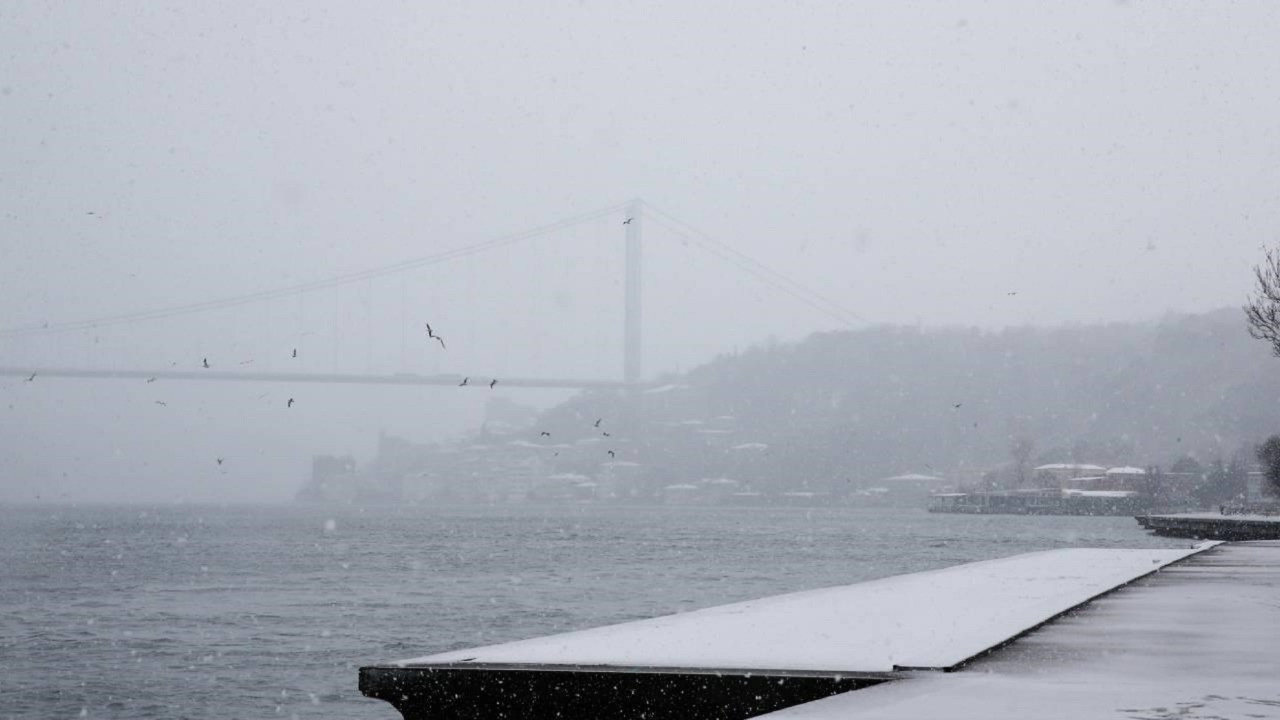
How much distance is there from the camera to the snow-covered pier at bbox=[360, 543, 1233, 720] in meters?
5.29

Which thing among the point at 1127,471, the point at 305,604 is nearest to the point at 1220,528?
the point at 305,604

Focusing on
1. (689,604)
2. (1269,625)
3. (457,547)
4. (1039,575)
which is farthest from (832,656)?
(457,547)

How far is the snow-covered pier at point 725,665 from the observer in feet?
17.4

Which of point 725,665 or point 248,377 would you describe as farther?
point 248,377

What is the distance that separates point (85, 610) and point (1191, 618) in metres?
21.0

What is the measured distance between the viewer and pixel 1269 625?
7301 mm

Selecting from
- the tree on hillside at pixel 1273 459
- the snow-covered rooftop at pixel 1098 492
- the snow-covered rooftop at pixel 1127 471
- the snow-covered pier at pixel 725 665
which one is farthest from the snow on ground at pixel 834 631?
the snow-covered rooftop at pixel 1127 471

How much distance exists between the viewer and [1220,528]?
43094mm

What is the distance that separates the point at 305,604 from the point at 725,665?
2040 centimetres

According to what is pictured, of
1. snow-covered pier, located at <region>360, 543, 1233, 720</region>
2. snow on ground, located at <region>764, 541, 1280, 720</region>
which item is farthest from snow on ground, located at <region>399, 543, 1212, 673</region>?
snow on ground, located at <region>764, 541, 1280, 720</region>

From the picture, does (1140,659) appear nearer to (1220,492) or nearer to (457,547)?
(457,547)

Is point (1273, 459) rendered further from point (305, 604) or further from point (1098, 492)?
point (1098, 492)

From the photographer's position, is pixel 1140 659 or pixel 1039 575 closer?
pixel 1140 659

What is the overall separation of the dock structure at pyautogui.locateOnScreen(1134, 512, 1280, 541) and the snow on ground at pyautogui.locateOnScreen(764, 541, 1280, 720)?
31623mm
